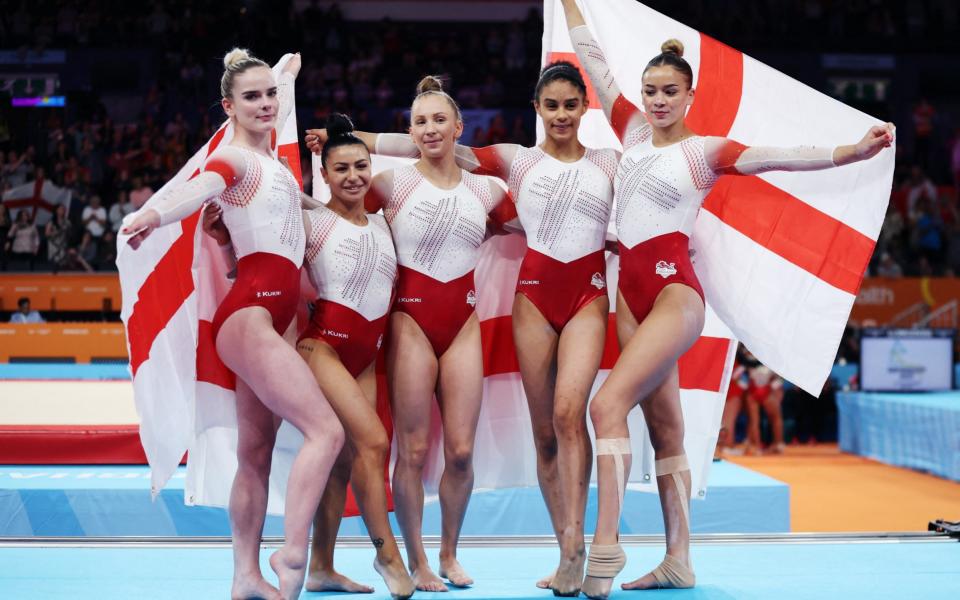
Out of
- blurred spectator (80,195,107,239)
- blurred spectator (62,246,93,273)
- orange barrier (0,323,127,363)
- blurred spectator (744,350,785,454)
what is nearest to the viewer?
orange barrier (0,323,127,363)

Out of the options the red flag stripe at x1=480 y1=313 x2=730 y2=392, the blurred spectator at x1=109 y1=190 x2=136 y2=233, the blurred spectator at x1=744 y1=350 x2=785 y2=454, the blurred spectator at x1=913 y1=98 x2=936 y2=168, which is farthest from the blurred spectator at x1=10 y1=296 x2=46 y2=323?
the blurred spectator at x1=913 y1=98 x2=936 y2=168

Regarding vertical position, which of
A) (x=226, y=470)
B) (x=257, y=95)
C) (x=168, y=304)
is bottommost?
(x=226, y=470)

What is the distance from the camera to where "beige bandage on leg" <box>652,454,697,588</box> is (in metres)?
3.64

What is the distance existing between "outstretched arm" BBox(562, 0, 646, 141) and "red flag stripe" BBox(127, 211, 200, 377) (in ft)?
5.28

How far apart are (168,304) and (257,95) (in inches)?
34.5

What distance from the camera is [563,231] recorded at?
147 inches

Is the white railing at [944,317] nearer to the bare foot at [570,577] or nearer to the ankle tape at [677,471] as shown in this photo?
the ankle tape at [677,471]

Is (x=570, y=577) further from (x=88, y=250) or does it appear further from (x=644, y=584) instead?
(x=88, y=250)

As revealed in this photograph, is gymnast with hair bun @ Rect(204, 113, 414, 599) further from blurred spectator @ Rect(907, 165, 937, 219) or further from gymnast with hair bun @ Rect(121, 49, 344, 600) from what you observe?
blurred spectator @ Rect(907, 165, 937, 219)

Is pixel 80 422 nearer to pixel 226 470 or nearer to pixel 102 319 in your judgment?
pixel 226 470

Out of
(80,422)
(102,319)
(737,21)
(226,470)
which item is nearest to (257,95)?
(226,470)

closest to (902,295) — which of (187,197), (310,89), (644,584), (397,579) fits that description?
(310,89)

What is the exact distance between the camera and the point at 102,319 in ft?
34.8

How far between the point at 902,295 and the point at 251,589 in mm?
10631
